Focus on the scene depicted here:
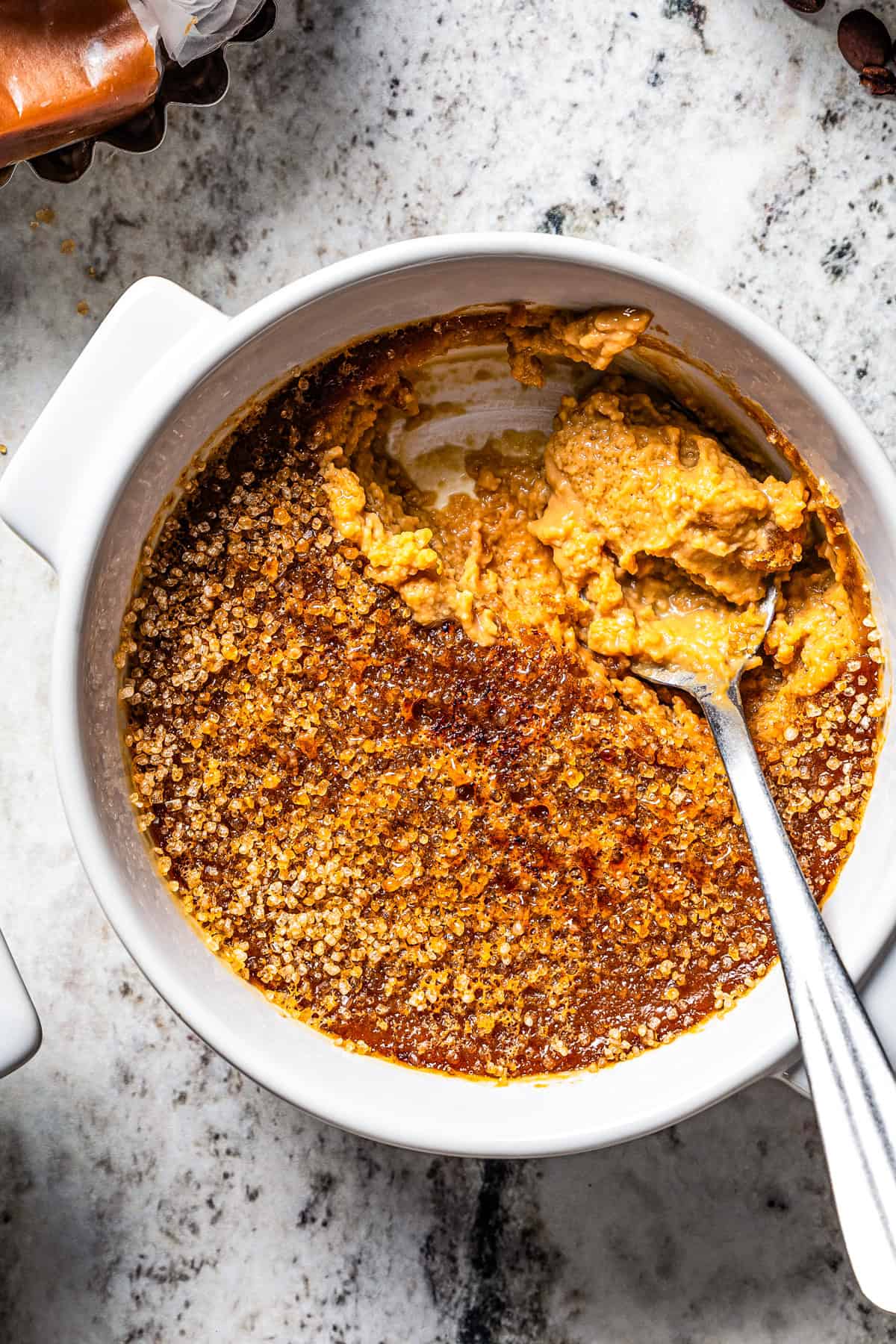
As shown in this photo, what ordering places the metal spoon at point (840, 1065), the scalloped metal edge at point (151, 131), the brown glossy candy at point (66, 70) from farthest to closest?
1. the scalloped metal edge at point (151, 131)
2. the brown glossy candy at point (66, 70)
3. the metal spoon at point (840, 1065)

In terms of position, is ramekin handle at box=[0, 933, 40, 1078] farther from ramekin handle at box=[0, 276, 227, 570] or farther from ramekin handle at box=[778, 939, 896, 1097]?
ramekin handle at box=[778, 939, 896, 1097]

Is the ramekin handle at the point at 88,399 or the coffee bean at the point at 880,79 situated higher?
the coffee bean at the point at 880,79

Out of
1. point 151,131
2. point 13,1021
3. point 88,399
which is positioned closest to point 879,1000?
point 13,1021

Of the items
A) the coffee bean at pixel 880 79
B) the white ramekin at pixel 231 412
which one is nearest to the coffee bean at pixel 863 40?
the coffee bean at pixel 880 79

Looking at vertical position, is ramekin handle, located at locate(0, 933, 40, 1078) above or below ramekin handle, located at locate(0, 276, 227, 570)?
below

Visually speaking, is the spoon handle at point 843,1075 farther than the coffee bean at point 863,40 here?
No

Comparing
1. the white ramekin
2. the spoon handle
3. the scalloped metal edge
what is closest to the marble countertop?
the scalloped metal edge

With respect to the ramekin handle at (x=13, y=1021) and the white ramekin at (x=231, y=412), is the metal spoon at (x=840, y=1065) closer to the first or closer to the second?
the white ramekin at (x=231, y=412)

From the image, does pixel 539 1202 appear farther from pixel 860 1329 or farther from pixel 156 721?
pixel 156 721
